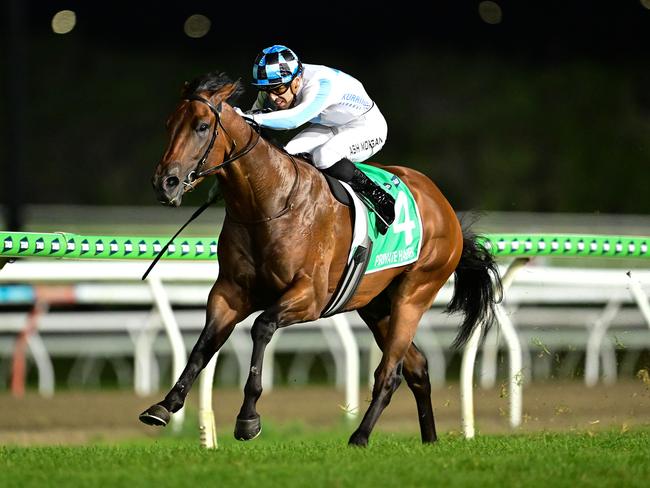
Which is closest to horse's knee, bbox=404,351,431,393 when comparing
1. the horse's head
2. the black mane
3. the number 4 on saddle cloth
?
the number 4 on saddle cloth

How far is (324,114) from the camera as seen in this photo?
596 centimetres

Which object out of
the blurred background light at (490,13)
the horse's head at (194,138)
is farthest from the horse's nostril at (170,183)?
the blurred background light at (490,13)

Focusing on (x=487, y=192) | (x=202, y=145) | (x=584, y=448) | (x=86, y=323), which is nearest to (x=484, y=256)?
(x=584, y=448)

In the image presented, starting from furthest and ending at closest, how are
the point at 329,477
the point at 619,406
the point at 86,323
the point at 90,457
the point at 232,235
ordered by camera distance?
the point at 86,323 < the point at 619,406 < the point at 232,235 < the point at 90,457 < the point at 329,477

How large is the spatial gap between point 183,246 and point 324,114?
884 millimetres

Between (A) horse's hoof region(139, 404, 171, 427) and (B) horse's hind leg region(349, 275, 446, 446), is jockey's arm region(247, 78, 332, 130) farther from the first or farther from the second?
(A) horse's hoof region(139, 404, 171, 427)

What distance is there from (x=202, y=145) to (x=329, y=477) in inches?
54.9

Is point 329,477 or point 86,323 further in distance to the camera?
point 86,323

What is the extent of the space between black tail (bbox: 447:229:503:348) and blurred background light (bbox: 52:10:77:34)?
15807mm

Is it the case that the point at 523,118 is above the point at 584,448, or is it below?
below

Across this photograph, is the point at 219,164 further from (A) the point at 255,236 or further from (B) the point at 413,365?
(B) the point at 413,365

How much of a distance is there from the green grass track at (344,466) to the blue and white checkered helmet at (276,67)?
4.88 feet

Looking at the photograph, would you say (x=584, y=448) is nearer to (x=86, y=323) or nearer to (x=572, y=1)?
(x=86, y=323)

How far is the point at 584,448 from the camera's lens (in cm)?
540
